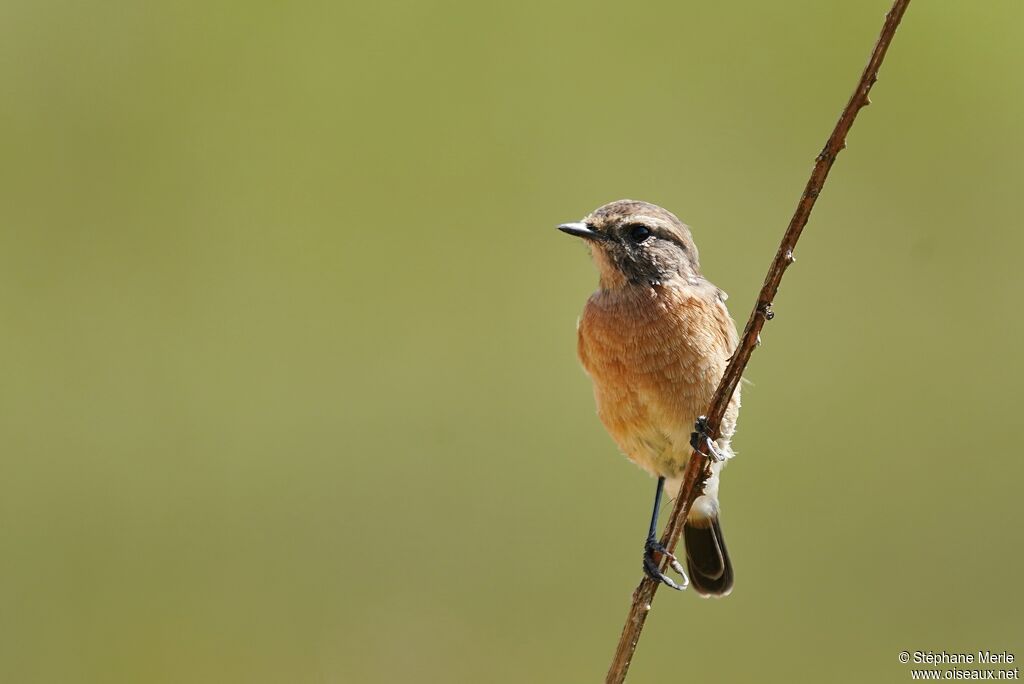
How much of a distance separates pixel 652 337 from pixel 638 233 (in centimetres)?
55

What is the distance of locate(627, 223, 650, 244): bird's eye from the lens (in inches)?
214

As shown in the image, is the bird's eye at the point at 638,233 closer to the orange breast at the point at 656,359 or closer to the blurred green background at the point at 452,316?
the orange breast at the point at 656,359

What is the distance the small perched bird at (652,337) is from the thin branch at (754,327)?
114 centimetres

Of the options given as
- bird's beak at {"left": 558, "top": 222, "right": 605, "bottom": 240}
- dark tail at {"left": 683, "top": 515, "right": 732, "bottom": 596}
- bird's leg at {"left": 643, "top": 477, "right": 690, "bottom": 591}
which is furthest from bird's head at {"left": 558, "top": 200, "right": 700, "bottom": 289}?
dark tail at {"left": 683, "top": 515, "right": 732, "bottom": 596}

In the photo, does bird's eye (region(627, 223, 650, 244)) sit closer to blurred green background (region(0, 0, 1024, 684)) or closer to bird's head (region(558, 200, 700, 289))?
bird's head (region(558, 200, 700, 289))

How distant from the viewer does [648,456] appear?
5.50m

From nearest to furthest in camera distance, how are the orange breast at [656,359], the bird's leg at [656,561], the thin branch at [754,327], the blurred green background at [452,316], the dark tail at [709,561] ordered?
the thin branch at [754,327]
the bird's leg at [656,561]
the orange breast at [656,359]
the dark tail at [709,561]
the blurred green background at [452,316]

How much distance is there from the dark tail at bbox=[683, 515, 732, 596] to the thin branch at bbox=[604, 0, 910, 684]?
7.38 ft

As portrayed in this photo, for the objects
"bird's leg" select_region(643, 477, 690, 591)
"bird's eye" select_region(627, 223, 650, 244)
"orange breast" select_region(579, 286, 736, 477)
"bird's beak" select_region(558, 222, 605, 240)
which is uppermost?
"bird's eye" select_region(627, 223, 650, 244)

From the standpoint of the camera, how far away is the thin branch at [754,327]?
3.03 meters

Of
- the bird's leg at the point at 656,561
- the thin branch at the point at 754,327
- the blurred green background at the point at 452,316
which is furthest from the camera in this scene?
the blurred green background at the point at 452,316

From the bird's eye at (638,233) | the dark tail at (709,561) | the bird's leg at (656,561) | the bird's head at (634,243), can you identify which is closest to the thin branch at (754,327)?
the bird's leg at (656,561)

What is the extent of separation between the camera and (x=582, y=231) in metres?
5.37

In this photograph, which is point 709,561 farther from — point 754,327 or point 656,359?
point 754,327
